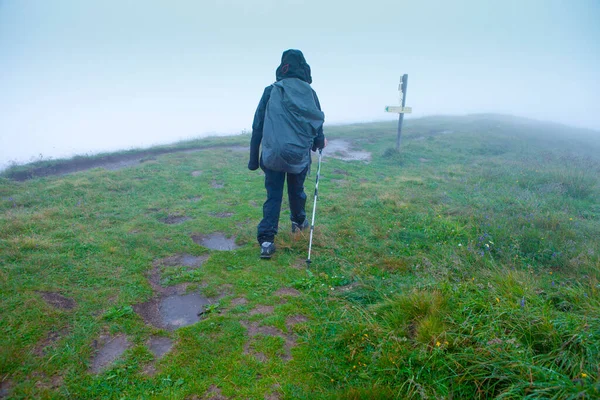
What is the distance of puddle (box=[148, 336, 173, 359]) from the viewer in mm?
3062

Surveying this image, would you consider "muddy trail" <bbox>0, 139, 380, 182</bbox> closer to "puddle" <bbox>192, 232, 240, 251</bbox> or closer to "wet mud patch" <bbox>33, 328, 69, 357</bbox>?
"puddle" <bbox>192, 232, 240, 251</bbox>

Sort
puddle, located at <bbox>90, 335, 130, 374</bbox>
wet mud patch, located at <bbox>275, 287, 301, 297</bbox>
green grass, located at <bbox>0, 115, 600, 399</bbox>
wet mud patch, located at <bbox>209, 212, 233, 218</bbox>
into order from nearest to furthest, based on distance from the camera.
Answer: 1. green grass, located at <bbox>0, 115, 600, 399</bbox>
2. puddle, located at <bbox>90, 335, 130, 374</bbox>
3. wet mud patch, located at <bbox>275, 287, 301, 297</bbox>
4. wet mud patch, located at <bbox>209, 212, 233, 218</bbox>

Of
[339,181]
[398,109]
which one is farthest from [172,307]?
[398,109]

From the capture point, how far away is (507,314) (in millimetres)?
2914

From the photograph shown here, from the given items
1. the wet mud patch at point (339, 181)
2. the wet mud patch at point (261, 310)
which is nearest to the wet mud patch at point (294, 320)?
the wet mud patch at point (261, 310)

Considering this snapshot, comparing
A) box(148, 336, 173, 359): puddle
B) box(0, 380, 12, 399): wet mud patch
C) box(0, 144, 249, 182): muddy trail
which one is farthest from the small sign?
box(0, 380, 12, 399): wet mud patch

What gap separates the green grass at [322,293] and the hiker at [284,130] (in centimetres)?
60

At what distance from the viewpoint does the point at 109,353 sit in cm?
301

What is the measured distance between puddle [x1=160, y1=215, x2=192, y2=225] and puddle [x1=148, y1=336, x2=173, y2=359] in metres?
3.39

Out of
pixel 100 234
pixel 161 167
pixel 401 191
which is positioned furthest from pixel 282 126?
pixel 161 167

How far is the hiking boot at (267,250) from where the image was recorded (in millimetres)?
4984

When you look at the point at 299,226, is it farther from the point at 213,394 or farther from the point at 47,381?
the point at 47,381

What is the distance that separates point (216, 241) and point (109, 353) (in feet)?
9.26

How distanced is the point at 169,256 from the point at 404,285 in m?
3.29
